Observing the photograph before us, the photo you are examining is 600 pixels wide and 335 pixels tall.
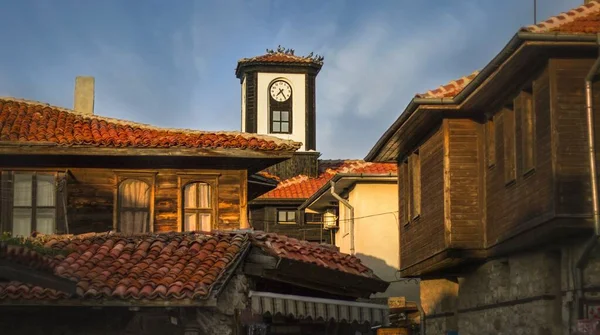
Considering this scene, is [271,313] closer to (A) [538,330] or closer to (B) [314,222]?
(A) [538,330]

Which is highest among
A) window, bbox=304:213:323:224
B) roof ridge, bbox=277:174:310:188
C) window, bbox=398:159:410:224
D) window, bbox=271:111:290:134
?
window, bbox=271:111:290:134

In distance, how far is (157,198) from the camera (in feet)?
67.8

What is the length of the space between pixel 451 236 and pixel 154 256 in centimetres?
686

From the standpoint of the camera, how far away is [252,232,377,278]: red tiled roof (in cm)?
1619

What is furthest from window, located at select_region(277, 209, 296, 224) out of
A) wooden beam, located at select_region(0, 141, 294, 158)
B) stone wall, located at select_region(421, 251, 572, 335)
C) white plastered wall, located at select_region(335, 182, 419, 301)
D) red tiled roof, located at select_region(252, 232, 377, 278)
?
red tiled roof, located at select_region(252, 232, 377, 278)

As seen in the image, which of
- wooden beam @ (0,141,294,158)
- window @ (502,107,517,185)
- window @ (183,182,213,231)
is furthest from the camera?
window @ (183,182,213,231)

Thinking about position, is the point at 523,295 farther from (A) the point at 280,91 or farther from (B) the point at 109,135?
(A) the point at 280,91

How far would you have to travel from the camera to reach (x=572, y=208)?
15969 millimetres

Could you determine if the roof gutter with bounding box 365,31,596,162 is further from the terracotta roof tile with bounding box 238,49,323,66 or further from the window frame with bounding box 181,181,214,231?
the terracotta roof tile with bounding box 238,49,323,66

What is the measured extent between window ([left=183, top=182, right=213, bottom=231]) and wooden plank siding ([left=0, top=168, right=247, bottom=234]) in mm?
156

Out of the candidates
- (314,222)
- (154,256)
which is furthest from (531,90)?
(314,222)

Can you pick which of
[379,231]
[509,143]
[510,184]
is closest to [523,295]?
[510,184]

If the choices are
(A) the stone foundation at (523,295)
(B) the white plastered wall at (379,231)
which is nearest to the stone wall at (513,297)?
(A) the stone foundation at (523,295)

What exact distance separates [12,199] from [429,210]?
872 centimetres
